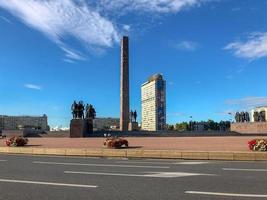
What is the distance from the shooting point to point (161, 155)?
22.7m

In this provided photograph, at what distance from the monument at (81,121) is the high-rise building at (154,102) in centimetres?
6887

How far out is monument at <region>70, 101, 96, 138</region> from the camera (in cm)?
5934

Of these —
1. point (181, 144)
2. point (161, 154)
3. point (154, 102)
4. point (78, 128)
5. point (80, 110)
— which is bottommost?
point (161, 154)

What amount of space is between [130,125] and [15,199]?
71.0 m

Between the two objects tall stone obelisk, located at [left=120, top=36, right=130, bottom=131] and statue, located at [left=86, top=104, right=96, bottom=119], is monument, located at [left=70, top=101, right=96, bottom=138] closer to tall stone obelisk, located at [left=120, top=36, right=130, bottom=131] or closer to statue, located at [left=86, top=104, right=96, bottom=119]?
statue, located at [left=86, top=104, right=96, bottom=119]

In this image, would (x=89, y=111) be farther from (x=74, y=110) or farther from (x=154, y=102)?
(x=154, y=102)

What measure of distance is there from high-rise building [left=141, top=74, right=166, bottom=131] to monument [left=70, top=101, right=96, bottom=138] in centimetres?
6887

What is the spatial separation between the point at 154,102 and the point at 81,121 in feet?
286

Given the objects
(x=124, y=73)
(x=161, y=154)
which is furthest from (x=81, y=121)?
(x=161, y=154)

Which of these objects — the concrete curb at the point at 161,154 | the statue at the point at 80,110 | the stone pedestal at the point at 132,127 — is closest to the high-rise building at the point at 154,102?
the stone pedestal at the point at 132,127

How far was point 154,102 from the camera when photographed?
14650 cm

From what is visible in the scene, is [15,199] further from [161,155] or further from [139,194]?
[161,155]

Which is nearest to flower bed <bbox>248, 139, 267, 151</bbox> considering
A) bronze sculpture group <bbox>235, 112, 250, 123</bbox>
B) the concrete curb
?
the concrete curb

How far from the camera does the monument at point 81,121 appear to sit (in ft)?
195
